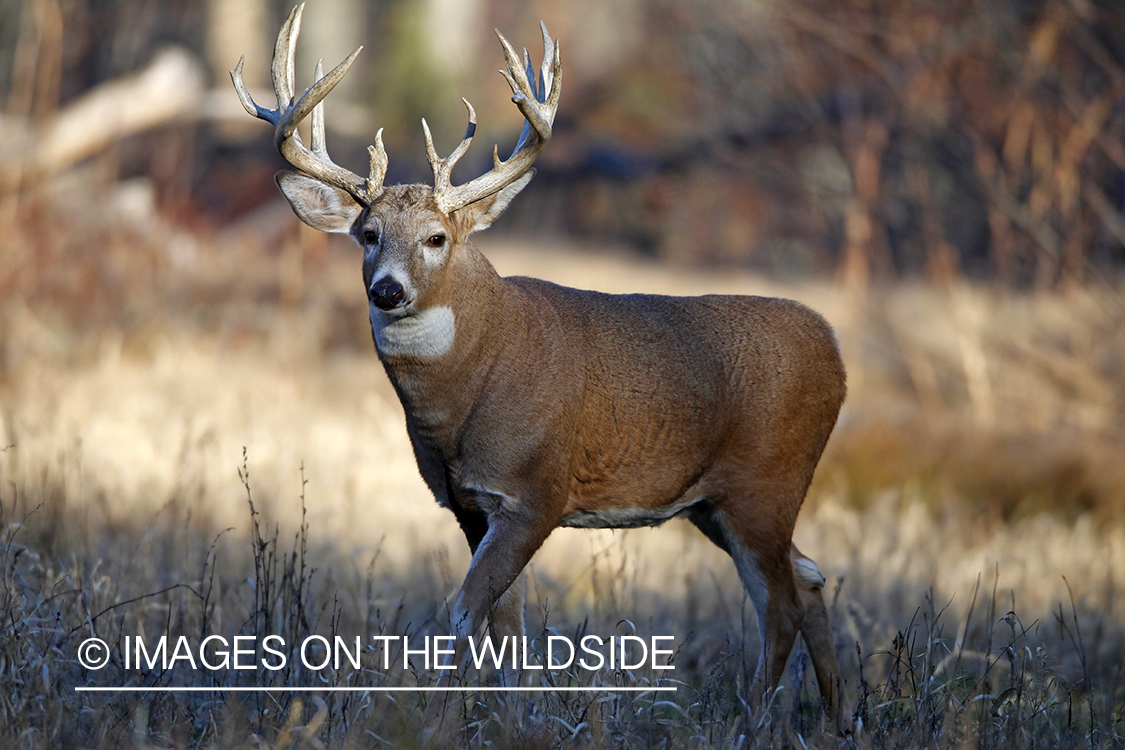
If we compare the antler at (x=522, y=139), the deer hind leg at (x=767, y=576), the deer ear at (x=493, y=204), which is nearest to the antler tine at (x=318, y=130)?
the antler at (x=522, y=139)

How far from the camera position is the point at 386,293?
3.85 meters

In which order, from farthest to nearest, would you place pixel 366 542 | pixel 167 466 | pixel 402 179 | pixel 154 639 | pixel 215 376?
pixel 402 179 < pixel 215 376 < pixel 167 466 < pixel 366 542 < pixel 154 639

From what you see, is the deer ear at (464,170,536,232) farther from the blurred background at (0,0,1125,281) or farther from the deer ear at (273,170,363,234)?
the blurred background at (0,0,1125,281)

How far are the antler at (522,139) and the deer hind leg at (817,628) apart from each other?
78.6 inches

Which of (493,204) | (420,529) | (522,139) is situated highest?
(522,139)

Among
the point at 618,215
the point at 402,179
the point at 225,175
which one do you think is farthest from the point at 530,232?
the point at 225,175

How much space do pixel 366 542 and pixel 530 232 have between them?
33.5 feet

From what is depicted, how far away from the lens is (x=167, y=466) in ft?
24.1

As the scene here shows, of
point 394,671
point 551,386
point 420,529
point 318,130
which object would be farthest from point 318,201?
point 420,529

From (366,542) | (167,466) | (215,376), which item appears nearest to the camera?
(366,542)

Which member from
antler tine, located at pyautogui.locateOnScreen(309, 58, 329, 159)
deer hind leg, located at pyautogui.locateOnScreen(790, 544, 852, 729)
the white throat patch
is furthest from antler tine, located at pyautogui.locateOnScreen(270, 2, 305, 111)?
deer hind leg, located at pyautogui.locateOnScreen(790, 544, 852, 729)

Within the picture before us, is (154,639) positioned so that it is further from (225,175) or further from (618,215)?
(618,215)

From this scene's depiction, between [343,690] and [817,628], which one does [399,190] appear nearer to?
[343,690]

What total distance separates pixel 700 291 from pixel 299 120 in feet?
31.6
